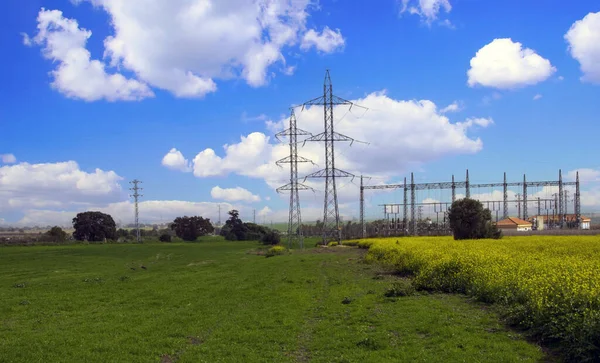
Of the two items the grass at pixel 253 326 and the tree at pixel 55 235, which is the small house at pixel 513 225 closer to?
the grass at pixel 253 326

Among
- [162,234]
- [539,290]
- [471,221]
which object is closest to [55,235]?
[162,234]

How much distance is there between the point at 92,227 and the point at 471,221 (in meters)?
101

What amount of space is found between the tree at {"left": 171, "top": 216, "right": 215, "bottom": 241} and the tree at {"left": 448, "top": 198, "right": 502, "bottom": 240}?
3815 inches

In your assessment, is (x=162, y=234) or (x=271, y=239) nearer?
(x=271, y=239)

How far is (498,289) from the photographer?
16031 millimetres

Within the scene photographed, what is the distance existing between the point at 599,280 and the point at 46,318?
18.3 m

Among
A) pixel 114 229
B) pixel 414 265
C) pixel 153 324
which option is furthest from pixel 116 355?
pixel 114 229

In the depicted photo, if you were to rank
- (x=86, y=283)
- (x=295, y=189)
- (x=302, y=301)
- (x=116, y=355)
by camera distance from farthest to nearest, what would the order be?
(x=295, y=189) → (x=86, y=283) → (x=302, y=301) → (x=116, y=355)

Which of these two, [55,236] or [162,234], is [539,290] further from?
[162,234]

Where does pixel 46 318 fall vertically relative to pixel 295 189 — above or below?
below

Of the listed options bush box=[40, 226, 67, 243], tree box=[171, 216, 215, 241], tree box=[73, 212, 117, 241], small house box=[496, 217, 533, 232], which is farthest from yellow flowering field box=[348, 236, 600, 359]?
tree box=[171, 216, 215, 241]

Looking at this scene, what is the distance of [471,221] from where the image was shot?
58.0 metres

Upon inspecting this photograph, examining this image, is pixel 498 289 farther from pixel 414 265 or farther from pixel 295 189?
pixel 295 189

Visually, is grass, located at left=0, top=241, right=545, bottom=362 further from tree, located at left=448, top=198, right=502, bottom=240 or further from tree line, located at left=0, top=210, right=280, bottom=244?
tree line, located at left=0, top=210, right=280, bottom=244
